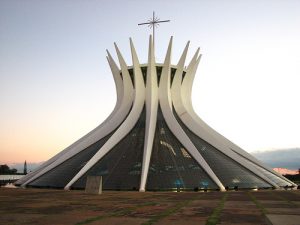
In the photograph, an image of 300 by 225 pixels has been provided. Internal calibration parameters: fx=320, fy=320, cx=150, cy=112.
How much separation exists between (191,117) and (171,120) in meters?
3.35

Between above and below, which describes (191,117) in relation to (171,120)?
above

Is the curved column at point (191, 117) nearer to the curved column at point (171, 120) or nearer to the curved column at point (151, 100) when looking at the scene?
the curved column at point (171, 120)

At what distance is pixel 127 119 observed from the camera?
39375mm

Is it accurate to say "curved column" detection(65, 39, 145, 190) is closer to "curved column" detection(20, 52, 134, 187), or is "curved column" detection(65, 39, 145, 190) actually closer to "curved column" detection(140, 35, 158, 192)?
"curved column" detection(140, 35, 158, 192)

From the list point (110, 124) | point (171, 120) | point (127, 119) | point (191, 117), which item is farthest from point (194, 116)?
point (110, 124)

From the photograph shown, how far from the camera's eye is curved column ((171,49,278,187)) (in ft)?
119

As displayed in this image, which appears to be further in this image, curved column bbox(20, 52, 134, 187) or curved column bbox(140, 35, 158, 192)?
curved column bbox(20, 52, 134, 187)

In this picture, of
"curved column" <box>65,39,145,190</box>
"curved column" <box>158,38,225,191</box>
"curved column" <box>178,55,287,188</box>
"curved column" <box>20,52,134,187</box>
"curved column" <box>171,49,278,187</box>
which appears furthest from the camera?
"curved column" <box>178,55,287,188</box>

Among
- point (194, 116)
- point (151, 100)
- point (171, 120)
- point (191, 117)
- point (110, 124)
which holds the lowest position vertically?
point (110, 124)

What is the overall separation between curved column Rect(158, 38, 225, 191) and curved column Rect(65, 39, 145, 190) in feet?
8.87

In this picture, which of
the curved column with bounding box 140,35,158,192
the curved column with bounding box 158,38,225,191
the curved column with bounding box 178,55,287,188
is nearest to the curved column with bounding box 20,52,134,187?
the curved column with bounding box 140,35,158,192

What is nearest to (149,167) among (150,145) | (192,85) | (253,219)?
(150,145)

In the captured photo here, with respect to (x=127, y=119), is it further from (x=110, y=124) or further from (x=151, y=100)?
(x=151, y=100)

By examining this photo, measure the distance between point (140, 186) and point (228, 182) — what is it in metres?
9.35
